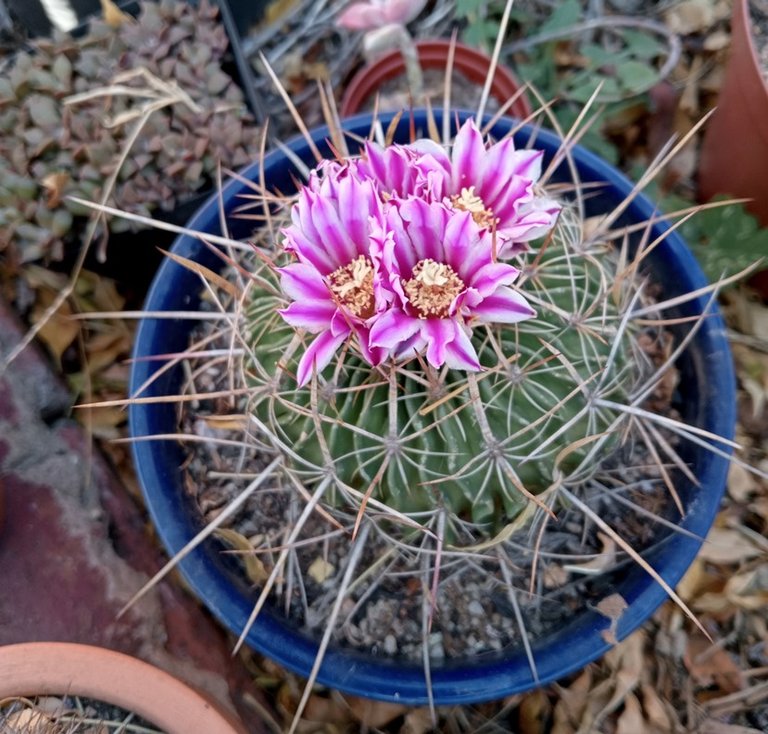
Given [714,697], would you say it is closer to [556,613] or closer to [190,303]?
[556,613]

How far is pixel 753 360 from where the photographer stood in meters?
1.37

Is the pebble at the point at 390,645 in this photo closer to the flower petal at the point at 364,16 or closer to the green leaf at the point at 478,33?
the flower petal at the point at 364,16

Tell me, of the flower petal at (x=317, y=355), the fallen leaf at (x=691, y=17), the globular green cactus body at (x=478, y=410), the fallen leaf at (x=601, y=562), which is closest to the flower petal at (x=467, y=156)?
the globular green cactus body at (x=478, y=410)

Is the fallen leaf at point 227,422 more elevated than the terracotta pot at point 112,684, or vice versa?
the fallen leaf at point 227,422

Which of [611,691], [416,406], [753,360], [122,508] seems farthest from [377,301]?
[753,360]

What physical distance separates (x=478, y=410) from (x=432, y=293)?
14cm

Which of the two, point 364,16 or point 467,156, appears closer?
point 467,156

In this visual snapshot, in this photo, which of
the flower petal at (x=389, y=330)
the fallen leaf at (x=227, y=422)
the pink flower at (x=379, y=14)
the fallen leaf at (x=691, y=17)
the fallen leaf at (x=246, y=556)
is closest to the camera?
the flower petal at (x=389, y=330)

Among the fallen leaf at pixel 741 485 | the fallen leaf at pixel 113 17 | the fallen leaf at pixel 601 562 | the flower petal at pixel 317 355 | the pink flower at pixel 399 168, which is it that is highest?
the fallen leaf at pixel 113 17

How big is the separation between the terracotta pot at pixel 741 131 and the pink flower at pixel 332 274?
0.81m

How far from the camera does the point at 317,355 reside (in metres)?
0.65

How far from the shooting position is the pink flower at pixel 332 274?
2.14 ft

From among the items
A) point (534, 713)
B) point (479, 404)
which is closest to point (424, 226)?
point (479, 404)

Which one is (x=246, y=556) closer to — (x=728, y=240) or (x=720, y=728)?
(x=720, y=728)
